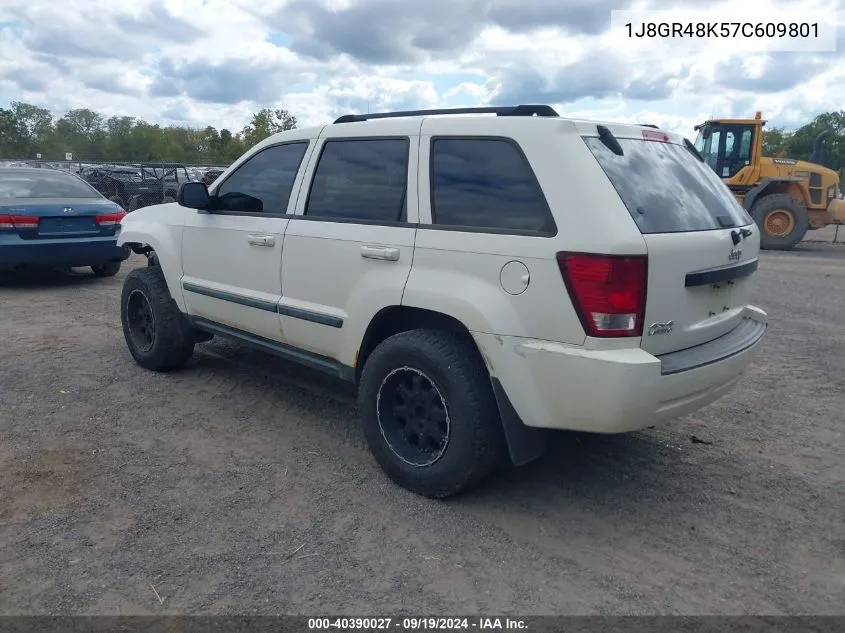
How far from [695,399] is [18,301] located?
8.03 meters

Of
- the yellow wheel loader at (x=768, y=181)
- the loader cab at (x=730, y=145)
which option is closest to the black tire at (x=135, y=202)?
the yellow wheel loader at (x=768, y=181)

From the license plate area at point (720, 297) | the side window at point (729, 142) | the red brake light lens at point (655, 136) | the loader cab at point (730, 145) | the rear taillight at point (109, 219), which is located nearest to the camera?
the license plate area at point (720, 297)

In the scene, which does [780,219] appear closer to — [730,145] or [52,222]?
[730,145]

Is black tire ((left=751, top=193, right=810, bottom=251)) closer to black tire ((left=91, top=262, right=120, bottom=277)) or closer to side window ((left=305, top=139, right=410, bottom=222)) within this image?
black tire ((left=91, top=262, right=120, bottom=277))

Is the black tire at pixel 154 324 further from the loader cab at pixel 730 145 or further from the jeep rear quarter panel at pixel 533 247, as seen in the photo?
the loader cab at pixel 730 145

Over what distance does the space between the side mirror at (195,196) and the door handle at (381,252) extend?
5.05 feet

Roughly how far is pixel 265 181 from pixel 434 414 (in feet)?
6.82

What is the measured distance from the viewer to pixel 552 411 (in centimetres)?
317

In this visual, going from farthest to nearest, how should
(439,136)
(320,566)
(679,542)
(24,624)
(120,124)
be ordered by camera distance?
(120,124) < (439,136) < (679,542) < (320,566) < (24,624)

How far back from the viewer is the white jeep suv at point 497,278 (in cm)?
306

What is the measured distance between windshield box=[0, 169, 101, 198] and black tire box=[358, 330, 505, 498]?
23.9ft

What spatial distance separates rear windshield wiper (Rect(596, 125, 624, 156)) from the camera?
11.0ft

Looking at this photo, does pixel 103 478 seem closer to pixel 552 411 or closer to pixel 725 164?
pixel 552 411

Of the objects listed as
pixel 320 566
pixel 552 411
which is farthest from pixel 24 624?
pixel 552 411
